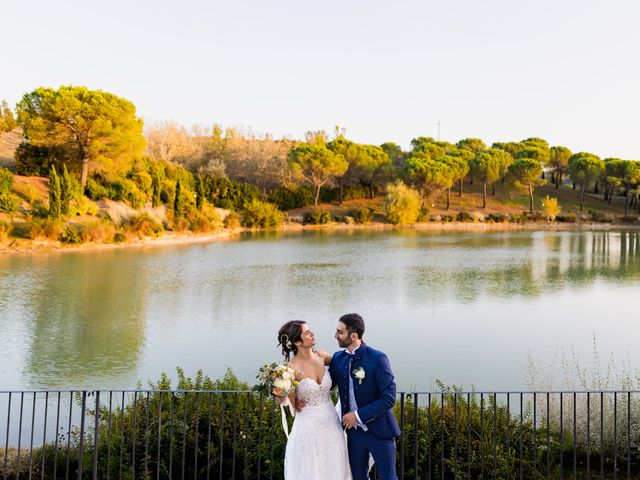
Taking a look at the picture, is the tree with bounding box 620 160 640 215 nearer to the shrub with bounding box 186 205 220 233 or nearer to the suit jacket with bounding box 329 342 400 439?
the shrub with bounding box 186 205 220 233

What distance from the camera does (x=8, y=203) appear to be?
34.2 metres

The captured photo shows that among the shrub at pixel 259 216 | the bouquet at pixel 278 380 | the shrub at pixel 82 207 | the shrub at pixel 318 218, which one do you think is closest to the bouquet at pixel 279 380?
the bouquet at pixel 278 380

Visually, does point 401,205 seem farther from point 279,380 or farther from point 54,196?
point 279,380

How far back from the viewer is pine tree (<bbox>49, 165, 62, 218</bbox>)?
113 feet

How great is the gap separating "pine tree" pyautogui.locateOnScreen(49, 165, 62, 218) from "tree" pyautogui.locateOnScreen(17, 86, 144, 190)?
540 cm

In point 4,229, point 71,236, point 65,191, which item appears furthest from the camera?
point 65,191

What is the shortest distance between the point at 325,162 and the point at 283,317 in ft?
169

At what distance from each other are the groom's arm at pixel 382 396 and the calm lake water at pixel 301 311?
20.2ft

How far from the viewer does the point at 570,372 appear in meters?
11.5

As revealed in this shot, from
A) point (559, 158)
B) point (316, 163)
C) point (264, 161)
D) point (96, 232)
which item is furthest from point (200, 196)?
point (559, 158)

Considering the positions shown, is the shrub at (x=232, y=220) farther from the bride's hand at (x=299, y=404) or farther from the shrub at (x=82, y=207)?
the bride's hand at (x=299, y=404)

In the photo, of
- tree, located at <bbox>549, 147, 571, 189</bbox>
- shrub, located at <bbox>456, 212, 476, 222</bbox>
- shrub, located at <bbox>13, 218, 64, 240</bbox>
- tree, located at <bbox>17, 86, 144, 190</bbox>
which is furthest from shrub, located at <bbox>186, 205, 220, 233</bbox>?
tree, located at <bbox>549, 147, 571, 189</bbox>

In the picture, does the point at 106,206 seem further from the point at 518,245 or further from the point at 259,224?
the point at 518,245

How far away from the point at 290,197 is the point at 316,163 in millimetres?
4823
